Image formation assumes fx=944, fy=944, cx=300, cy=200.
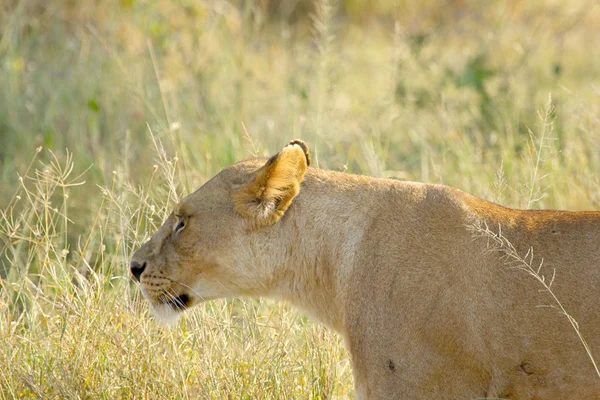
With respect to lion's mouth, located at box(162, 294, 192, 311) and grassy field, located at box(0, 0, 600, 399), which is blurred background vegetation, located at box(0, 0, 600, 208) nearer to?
grassy field, located at box(0, 0, 600, 399)

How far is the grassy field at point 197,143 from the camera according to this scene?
4195 mm

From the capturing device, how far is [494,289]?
3.50 metres

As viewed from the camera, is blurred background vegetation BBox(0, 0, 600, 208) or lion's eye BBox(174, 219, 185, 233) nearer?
lion's eye BBox(174, 219, 185, 233)

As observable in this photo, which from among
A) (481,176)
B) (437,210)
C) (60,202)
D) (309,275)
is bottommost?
(60,202)

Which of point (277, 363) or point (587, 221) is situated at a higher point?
point (587, 221)

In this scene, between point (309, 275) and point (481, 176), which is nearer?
point (309, 275)

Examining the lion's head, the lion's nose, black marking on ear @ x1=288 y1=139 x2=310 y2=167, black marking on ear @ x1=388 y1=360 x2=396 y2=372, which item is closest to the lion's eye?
the lion's head

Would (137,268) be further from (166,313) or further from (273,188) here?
(273,188)

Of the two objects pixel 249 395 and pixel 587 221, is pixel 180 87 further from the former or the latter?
pixel 587 221

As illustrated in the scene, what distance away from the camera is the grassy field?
4.20m

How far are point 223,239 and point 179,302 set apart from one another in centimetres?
35

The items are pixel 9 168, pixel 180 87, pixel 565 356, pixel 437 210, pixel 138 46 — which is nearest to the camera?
pixel 565 356

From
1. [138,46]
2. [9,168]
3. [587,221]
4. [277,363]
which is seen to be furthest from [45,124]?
[587,221]

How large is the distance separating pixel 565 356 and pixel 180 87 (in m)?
6.13
